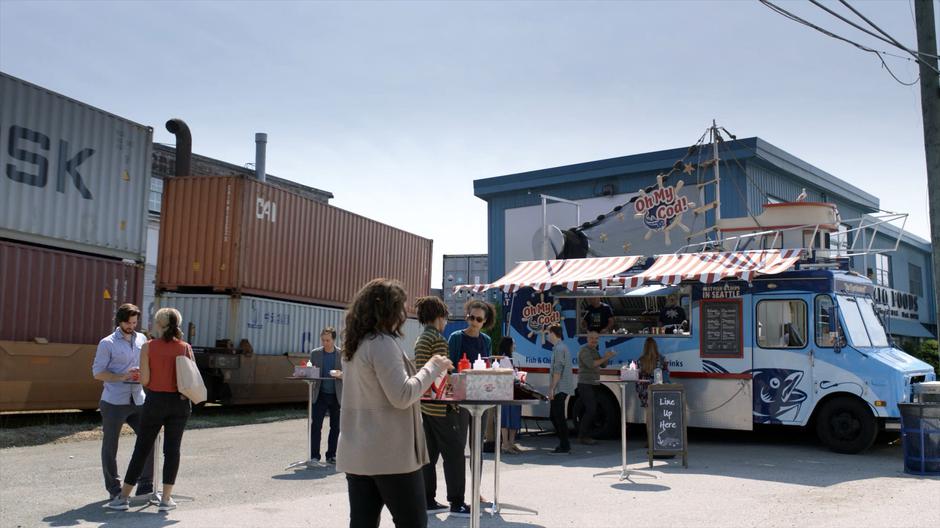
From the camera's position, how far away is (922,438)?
10.4 meters

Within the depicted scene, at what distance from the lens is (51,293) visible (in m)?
14.8

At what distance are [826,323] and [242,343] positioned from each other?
11.9m

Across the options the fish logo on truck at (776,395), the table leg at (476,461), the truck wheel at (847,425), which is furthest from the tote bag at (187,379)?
the truck wheel at (847,425)

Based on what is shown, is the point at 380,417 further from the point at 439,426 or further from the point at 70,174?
the point at 70,174

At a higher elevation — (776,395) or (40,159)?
(40,159)

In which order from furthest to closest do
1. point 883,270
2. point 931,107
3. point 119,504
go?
point 883,270
point 931,107
point 119,504

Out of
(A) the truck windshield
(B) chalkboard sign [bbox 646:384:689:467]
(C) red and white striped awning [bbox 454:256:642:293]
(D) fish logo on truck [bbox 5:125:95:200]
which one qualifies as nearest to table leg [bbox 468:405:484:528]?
(B) chalkboard sign [bbox 646:384:689:467]

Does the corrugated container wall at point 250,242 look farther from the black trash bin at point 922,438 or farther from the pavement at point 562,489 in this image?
the black trash bin at point 922,438

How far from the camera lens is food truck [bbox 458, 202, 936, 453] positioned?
40.8 ft

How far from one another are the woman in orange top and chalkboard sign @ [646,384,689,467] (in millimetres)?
6063

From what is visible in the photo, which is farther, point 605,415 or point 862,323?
point 605,415

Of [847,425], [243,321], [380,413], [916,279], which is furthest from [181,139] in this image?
[916,279]

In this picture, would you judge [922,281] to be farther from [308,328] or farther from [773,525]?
[773,525]

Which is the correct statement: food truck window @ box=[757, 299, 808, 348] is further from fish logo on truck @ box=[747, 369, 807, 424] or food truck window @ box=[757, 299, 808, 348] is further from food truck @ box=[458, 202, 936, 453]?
fish logo on truck @ box=[747, 369, 807, 424]
